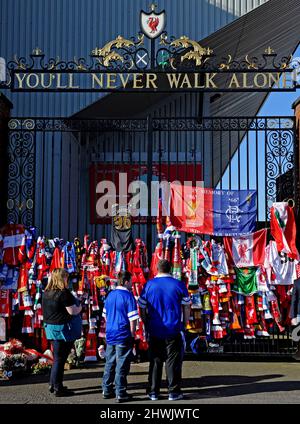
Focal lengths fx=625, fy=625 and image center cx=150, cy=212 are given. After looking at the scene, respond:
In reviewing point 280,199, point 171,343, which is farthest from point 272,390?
point 280,199

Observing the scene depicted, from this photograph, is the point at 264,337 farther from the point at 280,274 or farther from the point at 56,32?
the point at 56,32

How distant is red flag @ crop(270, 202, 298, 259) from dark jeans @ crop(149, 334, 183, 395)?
3428mm

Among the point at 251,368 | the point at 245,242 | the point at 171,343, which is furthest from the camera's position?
the point at 245,242

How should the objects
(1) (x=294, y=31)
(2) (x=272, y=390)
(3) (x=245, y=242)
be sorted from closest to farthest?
1. (2) (x=272, y=390)
2. (3) (x=245, y=242)
3. (1) (x=294, y=31)

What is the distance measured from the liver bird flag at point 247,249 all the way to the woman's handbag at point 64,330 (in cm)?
351

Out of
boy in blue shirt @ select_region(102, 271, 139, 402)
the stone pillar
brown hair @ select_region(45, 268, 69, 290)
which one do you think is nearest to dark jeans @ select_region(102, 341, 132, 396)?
boy in blue shirt @ select_region(102, 271, 139, 402)

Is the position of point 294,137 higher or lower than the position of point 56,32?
lower

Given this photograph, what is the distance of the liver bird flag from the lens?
1030cm

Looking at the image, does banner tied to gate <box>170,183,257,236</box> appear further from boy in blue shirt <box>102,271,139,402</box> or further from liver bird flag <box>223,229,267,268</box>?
boy in blue shirt <box>102,271,139,402</box>

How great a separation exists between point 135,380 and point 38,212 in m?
7.31

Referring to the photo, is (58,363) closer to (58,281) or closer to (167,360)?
(58,281)

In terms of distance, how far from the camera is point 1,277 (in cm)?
1020

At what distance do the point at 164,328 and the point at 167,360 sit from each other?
392mm

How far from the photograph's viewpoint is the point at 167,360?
7.34 meters
